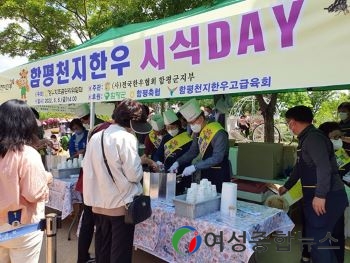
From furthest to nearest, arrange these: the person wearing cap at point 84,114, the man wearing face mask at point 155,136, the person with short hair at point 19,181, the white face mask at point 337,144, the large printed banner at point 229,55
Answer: the person wearing cap at point 84,114 → the man wearing face mask at point 155,136 → the white face mask at point 337,144 → the large printed banner at point 229,55 → the person with short hair at point 19,181

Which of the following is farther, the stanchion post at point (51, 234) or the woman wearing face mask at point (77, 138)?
the woman wearing face mask at point (77, 138)

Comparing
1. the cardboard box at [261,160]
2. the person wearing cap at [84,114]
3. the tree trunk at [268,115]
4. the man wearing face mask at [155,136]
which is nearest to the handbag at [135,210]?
the man wearing face mask at [155,136]

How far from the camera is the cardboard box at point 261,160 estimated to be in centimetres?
452

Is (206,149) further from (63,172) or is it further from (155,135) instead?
(63,172)

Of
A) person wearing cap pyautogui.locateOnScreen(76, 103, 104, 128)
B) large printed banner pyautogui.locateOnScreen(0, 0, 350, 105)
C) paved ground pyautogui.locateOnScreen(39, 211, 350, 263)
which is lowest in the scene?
paved ground pyautogui.locateOnScreen(39, 211, 350, 263)

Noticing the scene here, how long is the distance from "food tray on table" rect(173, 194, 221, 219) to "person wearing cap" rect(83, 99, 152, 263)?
0.31 meters

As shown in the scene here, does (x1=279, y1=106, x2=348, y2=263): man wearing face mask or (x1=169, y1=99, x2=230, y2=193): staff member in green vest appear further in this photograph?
(x1=169, y1=99, x2=230, y2=193): staff member in green vest

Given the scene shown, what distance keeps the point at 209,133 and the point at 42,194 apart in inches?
63.2

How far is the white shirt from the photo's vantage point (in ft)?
6.57

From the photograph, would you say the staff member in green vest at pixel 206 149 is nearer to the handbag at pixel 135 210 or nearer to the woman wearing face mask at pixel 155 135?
the handbag at pixel 135 210

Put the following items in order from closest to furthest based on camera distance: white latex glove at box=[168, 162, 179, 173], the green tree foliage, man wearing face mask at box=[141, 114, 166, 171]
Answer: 1. white latex glove at box=[168, 162, 179, 173]
2. man wearing face mask at box=[141, 114, 166, 171]
3. the green tree foliage

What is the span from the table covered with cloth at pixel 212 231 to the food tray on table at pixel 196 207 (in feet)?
0.12

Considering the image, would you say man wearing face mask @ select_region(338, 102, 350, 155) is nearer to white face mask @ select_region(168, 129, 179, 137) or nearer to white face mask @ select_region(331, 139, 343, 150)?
white face mask @ select_region(331, 139, 343, 150)

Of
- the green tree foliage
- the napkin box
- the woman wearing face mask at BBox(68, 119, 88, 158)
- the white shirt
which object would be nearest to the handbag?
the white shirt
